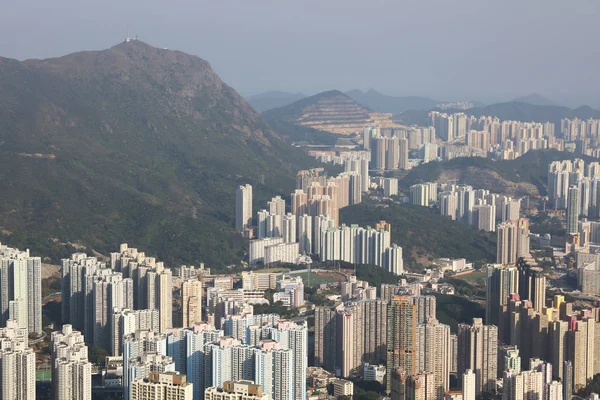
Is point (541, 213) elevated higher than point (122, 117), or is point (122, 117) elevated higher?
point (122, 117)

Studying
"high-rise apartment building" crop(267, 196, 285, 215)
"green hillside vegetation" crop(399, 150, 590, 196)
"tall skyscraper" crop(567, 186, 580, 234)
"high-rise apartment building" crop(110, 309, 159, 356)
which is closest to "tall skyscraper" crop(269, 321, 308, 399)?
"high-rise apartment building" crop(110, 309, 159, 356)

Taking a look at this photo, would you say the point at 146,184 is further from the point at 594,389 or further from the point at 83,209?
the point at 594,389

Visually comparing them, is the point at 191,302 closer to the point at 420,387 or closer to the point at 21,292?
the point at 21,292

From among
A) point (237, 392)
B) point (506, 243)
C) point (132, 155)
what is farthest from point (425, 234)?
point (237, 392)

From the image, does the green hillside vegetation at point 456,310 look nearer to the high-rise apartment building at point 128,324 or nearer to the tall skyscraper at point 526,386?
the tall skyscraper at point 526,386

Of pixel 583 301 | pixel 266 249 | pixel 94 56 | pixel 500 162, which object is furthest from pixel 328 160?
pixel 583 301

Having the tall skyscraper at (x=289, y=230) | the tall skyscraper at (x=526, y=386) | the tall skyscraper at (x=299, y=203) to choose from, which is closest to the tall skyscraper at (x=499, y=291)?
the tall skyscraper at (x=526, y=386)
